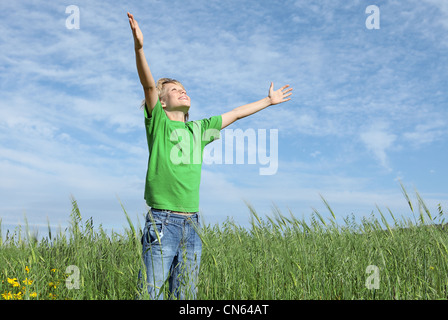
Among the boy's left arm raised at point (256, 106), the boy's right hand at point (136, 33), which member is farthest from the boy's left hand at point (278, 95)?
the boy's right hand at point (136, 33)

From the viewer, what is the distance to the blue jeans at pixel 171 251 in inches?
105

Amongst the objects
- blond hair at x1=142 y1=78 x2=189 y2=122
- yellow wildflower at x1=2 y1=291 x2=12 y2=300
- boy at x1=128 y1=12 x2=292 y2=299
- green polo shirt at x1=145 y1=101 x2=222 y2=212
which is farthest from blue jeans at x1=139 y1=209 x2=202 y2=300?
yellow wildflower at x1=2 y1=291 x2=12 y2=300

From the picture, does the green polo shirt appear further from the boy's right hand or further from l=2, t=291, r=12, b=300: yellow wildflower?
l=2, t=291, r=12, b=300: yellow wildflower

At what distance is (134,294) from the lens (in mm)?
3002

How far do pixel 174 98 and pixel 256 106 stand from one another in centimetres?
93

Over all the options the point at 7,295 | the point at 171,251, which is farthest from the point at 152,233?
the point at 7,295

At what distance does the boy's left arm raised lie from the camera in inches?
147

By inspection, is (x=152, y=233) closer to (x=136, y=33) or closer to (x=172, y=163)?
(x=172, y=163)

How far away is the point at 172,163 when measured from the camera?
10.0 feet

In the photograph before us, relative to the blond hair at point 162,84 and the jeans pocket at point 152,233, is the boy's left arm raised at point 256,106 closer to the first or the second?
the blond hair at point 162,84

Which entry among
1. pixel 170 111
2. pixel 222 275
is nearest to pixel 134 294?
pixel 222 275

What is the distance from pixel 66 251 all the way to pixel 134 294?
1584mm

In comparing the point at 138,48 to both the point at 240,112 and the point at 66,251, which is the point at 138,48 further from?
the point at 66,251

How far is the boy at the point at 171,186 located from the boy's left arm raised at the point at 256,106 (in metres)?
0.29
